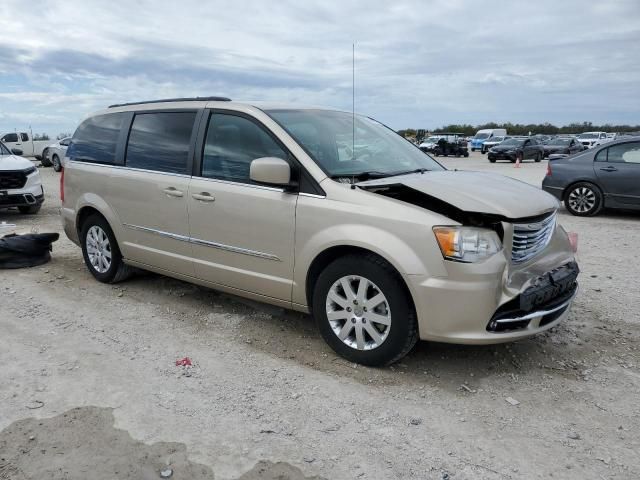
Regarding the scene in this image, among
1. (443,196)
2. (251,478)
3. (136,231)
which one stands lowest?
(251,478)

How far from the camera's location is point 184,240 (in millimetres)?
4781

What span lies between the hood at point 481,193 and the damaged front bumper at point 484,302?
18 centimetres

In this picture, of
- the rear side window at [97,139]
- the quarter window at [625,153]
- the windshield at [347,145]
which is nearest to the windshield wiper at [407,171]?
the windshield at [347,145]

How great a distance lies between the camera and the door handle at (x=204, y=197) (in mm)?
4480

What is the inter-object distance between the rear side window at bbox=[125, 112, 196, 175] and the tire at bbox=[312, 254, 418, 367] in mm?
1754

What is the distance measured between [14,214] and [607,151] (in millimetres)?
11564

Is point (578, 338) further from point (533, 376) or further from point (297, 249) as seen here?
point (297, 249)

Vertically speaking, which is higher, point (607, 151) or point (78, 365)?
point (607, 151)

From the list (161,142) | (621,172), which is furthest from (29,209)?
(621,172)

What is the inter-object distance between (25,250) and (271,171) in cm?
435

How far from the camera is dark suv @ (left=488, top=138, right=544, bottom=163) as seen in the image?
108 ft

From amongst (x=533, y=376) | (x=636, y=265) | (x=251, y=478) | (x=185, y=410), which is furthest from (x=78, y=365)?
(x=636, y=265)

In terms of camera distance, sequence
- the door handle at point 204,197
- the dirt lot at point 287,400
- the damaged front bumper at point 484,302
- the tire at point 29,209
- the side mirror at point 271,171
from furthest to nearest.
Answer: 1. the tire at point 29,209
2. the door handle at point 204,197
3. the side mirror at point 271,171
4. the damaged front bumper at point 484,302
5. the dirt lot at point 287,400

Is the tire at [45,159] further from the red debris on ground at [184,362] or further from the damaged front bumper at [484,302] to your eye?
the damaged front bumper at [484,302]
